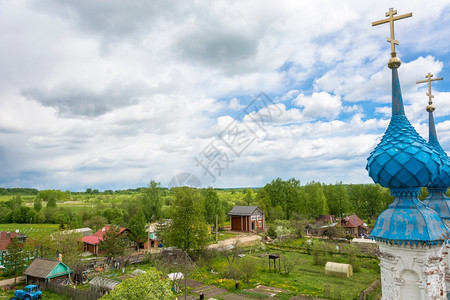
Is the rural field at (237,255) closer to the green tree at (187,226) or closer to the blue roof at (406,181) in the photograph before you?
the green tree at (187,226)

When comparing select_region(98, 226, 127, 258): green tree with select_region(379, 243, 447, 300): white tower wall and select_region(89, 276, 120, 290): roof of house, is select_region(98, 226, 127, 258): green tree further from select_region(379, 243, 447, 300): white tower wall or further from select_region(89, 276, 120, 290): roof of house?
select_region(379, 243, 447, 300): white tower wall

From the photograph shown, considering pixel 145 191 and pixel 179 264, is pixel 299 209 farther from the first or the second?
pixel 179 264

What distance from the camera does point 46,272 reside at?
2369 cm

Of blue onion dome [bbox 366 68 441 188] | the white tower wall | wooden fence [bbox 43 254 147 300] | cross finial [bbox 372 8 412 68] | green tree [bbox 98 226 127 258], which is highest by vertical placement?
cross finial [bbox 372 8 412 68]

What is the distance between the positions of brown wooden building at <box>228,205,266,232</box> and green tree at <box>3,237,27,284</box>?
3511cm

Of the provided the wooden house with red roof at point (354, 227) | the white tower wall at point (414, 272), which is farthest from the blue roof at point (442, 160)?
the wooden house with red roof at point (354, 227)

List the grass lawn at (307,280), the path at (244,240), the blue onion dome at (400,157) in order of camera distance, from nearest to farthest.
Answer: the blue onion dome at (400,157)
the grass lawn at (307,280)
the path at (244,240)

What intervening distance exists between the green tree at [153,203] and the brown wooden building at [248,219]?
14.1 metres

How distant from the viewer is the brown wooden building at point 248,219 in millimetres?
53781

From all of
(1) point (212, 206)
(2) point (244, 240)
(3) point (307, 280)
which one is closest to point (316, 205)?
(2) point (244, 240)

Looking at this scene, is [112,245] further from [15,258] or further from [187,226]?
[15,258]

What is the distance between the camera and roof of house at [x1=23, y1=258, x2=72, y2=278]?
77.7ft

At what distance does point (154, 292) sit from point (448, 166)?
12.3 m

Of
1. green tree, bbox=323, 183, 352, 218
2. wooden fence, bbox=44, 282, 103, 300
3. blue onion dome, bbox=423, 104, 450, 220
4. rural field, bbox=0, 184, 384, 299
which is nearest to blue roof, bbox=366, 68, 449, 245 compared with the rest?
blue onion dome, bbox=423, 104, 450, 220
